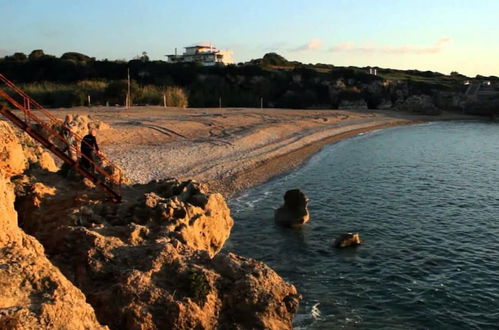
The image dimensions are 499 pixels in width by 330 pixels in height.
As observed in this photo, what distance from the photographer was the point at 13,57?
7875 centimetres

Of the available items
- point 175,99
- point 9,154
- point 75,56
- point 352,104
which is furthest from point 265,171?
point 75,56

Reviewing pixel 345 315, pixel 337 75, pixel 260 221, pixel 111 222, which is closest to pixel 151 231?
pixel 111 222

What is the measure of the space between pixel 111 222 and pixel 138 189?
2952mm

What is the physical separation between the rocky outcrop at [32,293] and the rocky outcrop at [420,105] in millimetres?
76504

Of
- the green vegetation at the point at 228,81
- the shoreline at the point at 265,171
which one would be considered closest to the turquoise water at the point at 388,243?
the shoreline at the point at 265,171

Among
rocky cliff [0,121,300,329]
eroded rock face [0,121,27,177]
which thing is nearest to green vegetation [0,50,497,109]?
eroded rock face [0,121,27,177]

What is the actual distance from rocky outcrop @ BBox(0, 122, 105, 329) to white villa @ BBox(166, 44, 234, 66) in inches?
4207

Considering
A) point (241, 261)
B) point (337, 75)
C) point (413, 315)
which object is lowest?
point (413, 315)

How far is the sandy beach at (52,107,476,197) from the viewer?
89.9 ft

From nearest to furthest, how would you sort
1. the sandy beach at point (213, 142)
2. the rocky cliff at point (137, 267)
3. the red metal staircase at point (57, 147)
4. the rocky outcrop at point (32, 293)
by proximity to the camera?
the rocky outcrop at point (32, 293) → the rocky cliff at point (137, 267) → the red metal staircase at point (57, 147) → the sandy beach at point (213, 142)

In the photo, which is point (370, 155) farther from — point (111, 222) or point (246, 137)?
point (111, 222)

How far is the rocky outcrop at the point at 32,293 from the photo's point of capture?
19.1 feet

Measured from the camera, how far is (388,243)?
59.8 feet

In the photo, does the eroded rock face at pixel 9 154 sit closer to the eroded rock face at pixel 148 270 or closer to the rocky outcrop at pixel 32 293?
the eroded rock face at pixel 148 270
